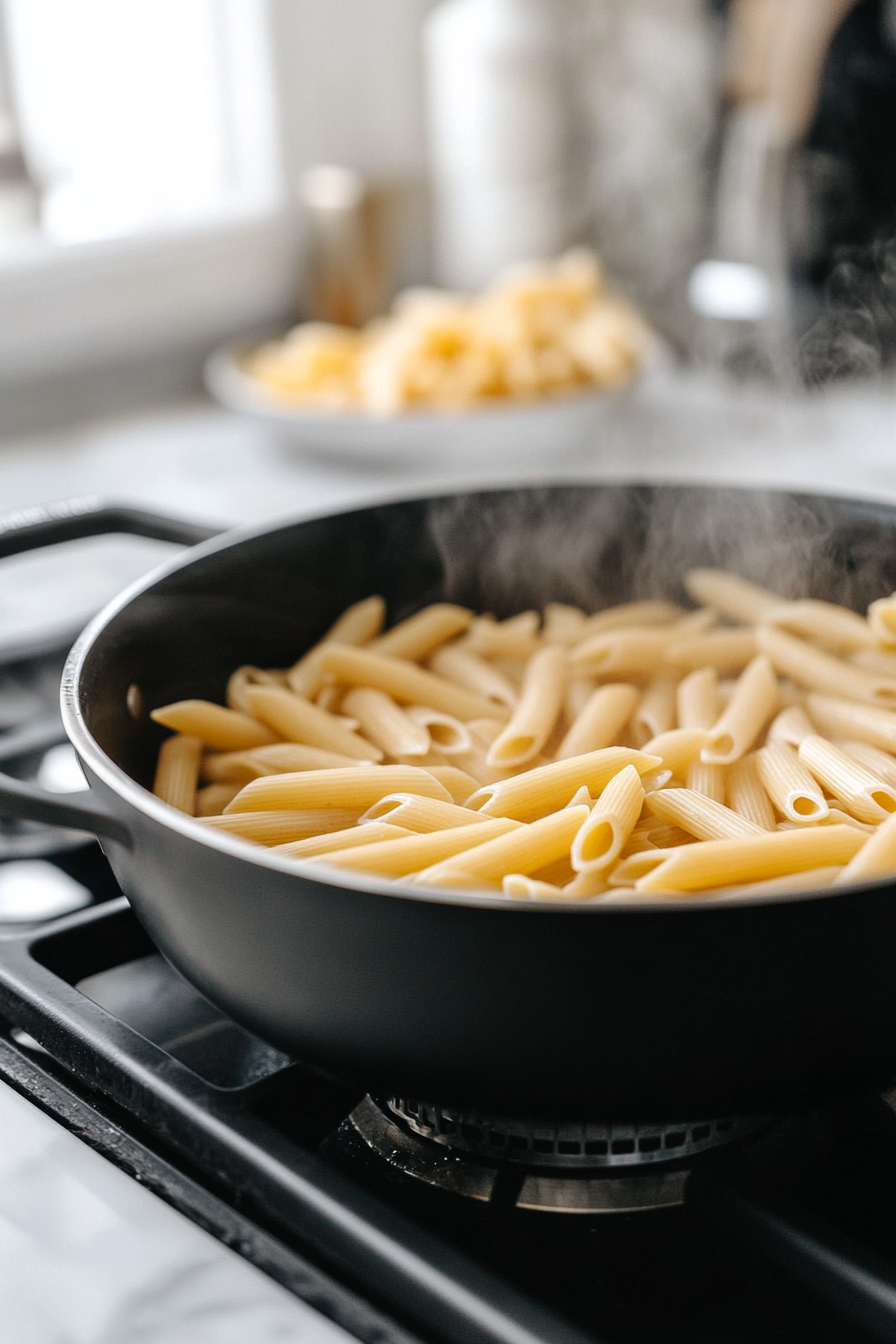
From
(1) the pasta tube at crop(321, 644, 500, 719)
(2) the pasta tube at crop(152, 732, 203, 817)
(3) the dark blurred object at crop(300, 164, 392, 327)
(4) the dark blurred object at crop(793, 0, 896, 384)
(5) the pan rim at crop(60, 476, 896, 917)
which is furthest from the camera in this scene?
(3) the dark blurred object at crop(300, 164, 392, 327)

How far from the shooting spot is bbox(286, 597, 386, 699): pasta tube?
0.95 m

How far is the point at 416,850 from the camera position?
2.11 ft

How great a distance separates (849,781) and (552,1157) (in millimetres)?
274

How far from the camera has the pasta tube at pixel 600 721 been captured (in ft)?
2.72

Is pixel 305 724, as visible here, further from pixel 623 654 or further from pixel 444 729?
pixel 623 654

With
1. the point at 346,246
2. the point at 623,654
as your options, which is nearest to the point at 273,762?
the point at 623,654

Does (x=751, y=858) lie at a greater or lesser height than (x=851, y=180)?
lesser

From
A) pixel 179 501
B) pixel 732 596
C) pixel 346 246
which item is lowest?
pixel 179 501

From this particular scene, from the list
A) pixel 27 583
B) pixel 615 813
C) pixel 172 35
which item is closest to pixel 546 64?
pixel 172 35

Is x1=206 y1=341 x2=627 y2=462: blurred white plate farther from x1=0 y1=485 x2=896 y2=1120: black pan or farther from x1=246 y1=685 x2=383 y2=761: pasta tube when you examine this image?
x1=0 y1=485 x2=896 y2=1120: black pan

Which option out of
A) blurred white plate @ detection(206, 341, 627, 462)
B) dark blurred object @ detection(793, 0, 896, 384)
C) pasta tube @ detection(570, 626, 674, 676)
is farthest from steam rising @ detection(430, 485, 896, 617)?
dark blurred object @ detection(793, 0, 896, 384)

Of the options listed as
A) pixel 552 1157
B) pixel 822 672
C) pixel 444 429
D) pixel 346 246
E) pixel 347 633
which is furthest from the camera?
pixel 346 246

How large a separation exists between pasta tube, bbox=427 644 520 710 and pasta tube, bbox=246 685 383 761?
0.10 meters

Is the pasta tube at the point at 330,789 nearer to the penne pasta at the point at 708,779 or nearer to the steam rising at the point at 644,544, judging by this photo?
the penne pasta at the point at 708,779
